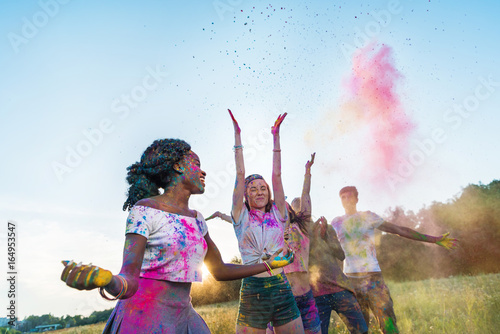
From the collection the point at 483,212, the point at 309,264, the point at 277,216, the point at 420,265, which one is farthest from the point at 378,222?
the point at 483,212

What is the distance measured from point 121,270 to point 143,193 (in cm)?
69

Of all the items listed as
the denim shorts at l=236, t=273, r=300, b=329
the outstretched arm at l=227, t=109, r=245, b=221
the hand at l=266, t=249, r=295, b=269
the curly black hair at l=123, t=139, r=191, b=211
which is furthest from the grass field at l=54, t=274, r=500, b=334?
the curly black hair at l=123, t=139, r=191, b=211

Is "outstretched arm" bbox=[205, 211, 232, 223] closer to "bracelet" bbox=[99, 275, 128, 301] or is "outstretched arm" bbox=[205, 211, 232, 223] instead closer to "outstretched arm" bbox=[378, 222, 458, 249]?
"outstretched arm" bbox=[378, 222, 458, 249]

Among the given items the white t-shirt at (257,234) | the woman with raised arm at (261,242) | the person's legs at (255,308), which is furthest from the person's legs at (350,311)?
the person's legs at (255,308)

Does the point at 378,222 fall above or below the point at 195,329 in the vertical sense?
above

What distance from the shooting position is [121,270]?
2.00 meters

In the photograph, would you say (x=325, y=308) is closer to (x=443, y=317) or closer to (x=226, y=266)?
(x=226, y=266)

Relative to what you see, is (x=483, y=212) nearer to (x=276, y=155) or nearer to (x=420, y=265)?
(x=420, y=265)

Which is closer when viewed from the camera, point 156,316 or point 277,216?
point 156,316

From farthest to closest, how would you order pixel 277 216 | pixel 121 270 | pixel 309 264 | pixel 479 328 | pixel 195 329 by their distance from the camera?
pixel 479 328 → pixel 309 264 → pixel 277 216 → pixel 195 329 → pixel 121 270

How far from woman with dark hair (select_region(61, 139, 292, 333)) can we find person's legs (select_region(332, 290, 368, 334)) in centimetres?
315

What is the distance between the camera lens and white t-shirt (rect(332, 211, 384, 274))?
567 centimetres

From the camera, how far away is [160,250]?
7.18 feet

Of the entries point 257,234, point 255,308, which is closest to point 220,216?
point 257,234
